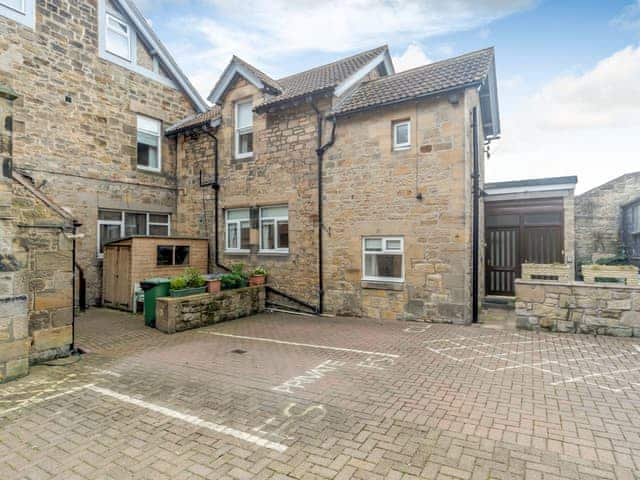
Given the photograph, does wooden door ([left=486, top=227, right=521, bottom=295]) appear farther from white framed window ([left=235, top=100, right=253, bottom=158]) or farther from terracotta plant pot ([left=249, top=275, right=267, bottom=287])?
white framed window ([left=235, top=100, right=253, bottom=158])

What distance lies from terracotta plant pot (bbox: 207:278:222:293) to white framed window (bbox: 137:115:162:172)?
21.2 ft

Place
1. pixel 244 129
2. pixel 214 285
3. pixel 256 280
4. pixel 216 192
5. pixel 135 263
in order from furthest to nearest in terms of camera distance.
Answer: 1. pixel 216 192
2. pixel 244 129
3. pixel 256 280
4. pixel 135 263
5. pixel 214 285

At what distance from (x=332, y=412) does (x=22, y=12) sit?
1372 centimetres

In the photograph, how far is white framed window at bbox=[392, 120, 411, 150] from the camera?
33.0 ft

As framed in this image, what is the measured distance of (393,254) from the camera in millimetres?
10141

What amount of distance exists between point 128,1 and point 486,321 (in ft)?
51.3

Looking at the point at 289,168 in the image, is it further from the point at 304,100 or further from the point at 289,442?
the point at 289,442

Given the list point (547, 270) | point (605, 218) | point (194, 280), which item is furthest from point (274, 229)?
point (605, 218)

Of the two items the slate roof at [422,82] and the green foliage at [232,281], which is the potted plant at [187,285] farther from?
the slate roof at [422,82]

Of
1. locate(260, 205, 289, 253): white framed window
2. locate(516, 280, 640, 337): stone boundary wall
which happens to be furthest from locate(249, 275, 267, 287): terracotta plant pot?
locate(516, 280, 640, 337): stone boundary wall

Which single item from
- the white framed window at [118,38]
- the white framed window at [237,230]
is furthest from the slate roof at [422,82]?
the white framed window at [118,38]

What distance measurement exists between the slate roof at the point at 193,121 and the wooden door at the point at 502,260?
10.5m

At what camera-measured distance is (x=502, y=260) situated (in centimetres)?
1253

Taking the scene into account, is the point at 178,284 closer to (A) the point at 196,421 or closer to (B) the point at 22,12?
(A) the point at 196,421
